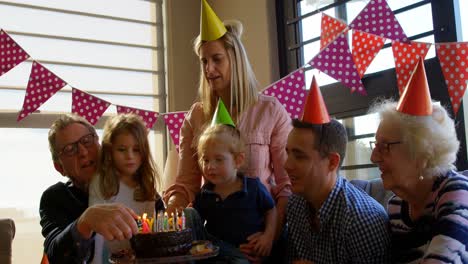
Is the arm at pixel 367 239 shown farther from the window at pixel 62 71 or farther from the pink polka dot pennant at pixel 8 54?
the window at pixel 62 71

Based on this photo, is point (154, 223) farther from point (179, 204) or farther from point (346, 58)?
point (346, 58)

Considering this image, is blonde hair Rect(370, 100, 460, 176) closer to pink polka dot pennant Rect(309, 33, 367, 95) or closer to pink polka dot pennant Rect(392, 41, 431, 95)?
pink polka dot pennant Rect(392, 41, 431, 95)

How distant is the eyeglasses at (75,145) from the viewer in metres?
1.73

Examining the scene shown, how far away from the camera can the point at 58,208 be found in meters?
1.62

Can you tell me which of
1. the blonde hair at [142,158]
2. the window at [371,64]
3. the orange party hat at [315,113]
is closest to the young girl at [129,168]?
the blonde hair at [142,158]

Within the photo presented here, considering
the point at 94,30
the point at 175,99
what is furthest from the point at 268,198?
the point at 94,30

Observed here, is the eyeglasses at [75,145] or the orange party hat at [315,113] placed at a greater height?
the orange party hat at [315,113]

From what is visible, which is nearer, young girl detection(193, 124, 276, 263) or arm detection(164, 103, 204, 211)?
young girl detection(193, 124, 276, 263)

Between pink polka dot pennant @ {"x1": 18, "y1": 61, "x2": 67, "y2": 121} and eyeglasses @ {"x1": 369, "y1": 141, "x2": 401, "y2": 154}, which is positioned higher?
pink polka dot pennant @ {"x1": 18, "y1": 61, "x2": 67, "y2": 121}

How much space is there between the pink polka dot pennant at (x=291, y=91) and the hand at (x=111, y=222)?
59.9 inches

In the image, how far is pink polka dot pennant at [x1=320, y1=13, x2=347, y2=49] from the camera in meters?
2.63

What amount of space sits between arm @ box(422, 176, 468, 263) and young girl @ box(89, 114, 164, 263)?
962 mm

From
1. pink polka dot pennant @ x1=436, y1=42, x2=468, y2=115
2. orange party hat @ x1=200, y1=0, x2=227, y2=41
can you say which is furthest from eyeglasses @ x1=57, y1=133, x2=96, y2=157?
pink polka dot pennant @ x1=436, y1=42, x2=468, y2=115

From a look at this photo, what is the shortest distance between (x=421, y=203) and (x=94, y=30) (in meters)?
3.37
